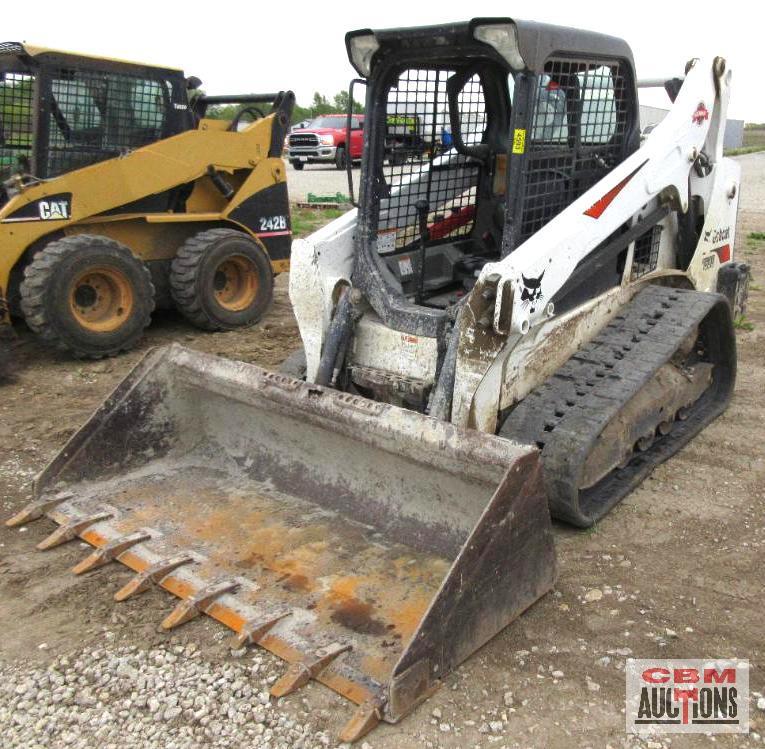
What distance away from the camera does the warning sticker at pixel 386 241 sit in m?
4.30

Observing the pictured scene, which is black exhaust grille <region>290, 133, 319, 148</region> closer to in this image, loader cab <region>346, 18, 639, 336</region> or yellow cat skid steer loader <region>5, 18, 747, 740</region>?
yellow cat skid steer loader <region>5, 18, 747, 740</region>

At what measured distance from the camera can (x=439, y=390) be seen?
3.59 meters

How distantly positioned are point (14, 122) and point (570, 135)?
4.52m

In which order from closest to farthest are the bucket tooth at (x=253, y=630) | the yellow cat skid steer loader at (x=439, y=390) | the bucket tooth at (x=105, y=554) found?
1. the bucket tooth at (x=253, y=630)
2. the yellow cat skid steer loader at (x=439, y=390)
3. the bucket tooth at (x=105, y=554)

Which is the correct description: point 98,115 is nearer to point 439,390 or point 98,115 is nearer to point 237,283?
point 237,283

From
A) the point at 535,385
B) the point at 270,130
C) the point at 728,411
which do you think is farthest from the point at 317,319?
the point at 270,130

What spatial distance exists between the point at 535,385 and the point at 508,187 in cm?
88

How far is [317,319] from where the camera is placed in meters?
4.23

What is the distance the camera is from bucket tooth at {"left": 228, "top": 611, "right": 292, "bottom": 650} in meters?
2.83

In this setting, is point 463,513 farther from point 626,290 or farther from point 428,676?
point 626,290

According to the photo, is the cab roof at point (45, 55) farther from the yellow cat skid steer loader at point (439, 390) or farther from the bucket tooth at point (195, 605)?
the bucket tooth at point (195, 605)

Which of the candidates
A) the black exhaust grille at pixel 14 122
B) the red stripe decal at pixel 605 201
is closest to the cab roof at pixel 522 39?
the red stripe decal at pixel 605 201

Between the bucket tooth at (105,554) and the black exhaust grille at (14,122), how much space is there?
4.08 meters

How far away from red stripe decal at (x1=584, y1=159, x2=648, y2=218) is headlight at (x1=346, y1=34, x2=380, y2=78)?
1.21 metres
